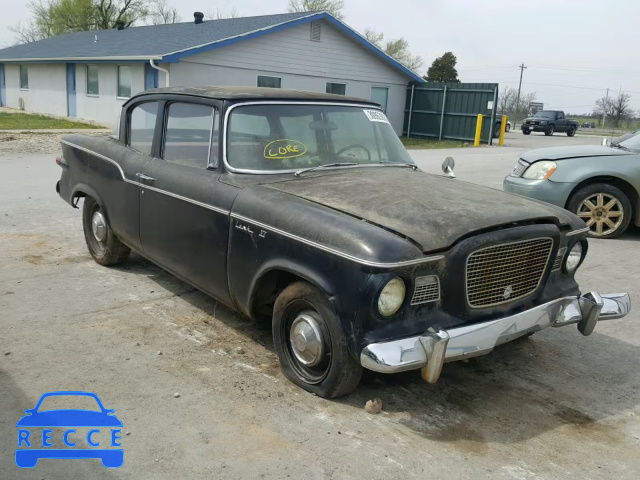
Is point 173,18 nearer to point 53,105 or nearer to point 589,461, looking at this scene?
point 53,105

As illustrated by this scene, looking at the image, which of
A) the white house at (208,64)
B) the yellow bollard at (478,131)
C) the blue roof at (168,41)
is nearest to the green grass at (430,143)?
the yellow bollard at (478,131)

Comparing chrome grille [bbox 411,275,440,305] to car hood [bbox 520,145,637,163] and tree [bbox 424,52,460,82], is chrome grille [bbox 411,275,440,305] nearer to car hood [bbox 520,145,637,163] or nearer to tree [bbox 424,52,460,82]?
car hood [bbox 520,145,637,163]

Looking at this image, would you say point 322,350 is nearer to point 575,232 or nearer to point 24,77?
point 575,232

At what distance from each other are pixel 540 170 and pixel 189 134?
16.5ft

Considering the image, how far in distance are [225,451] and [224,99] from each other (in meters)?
2.45

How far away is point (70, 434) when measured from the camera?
3092 mm

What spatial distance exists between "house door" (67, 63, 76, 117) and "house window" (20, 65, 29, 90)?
14.9ft

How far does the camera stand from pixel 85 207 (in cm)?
600

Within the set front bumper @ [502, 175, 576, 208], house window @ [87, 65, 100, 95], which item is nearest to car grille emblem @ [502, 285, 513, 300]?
front bumper @ [502, 175, 576, 208]

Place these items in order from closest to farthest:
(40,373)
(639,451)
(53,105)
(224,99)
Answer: (639,451) < (40,373) < (224,99) < (53,105)

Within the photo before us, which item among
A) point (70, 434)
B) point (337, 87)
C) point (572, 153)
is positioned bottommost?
point (70, 434)

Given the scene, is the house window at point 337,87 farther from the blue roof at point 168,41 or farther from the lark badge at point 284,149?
the lark badge at point 284,149

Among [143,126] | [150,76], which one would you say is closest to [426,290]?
[143,126]

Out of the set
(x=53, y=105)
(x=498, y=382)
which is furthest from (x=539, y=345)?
(x=53, y=105)
